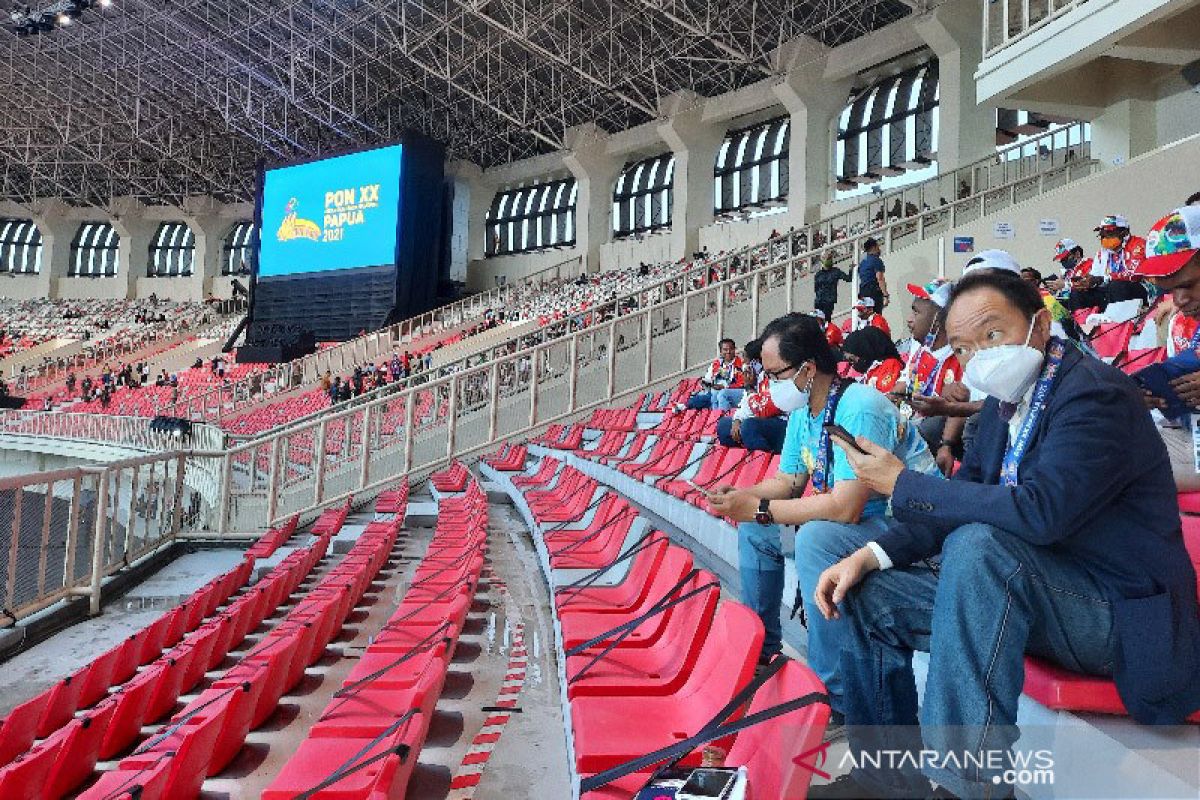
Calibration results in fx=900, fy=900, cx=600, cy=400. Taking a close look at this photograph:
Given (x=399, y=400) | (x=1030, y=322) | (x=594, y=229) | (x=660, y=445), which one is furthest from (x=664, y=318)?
(x=594, y=229)

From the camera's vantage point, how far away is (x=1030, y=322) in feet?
5.63

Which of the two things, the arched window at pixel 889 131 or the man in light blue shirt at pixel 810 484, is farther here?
the arched window at pixel 889 131

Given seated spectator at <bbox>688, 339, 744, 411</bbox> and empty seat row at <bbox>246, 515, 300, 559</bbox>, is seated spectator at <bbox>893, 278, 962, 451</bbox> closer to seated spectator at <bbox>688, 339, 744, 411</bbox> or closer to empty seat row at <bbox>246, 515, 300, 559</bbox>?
seated spectator at <bbox>688, 339, 744, 411</bbox>

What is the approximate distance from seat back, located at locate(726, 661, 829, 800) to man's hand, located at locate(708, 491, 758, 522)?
36.1 inches

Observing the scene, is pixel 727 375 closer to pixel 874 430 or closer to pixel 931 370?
pixel 931 370

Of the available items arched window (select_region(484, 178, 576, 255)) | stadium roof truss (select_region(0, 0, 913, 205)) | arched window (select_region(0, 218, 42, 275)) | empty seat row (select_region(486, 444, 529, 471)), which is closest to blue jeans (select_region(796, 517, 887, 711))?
empty seat row (select_region(486, 444, 529, 471))

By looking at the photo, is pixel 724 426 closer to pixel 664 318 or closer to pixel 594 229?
pixel 664 318

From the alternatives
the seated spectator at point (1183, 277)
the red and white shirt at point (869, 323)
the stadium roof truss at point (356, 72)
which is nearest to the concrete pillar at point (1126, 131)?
the red and white shirt at point (869, 323)

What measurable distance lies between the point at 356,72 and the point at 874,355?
1017 inches

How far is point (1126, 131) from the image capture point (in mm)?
10961

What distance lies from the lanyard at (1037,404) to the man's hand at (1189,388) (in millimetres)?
1242

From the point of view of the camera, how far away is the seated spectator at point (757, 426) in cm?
427

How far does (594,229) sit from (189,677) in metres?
25.3

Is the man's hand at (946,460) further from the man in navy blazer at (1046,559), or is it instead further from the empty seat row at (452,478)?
the empty seat row at (452,478)
